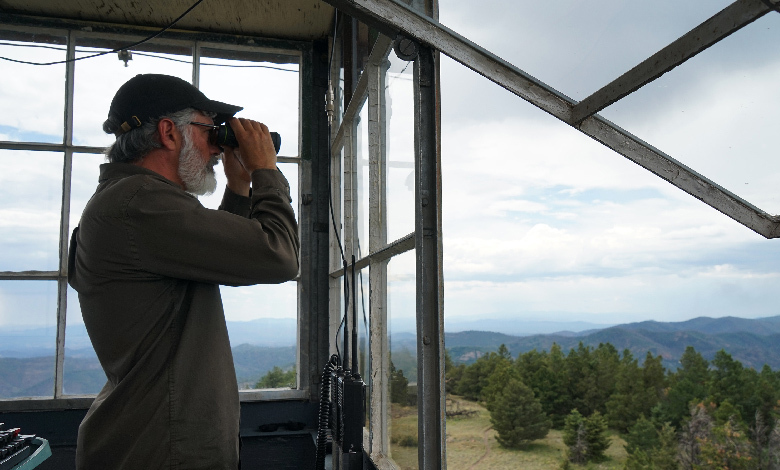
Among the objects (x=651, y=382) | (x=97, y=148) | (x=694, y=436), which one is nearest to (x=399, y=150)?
(x=651, y=382)

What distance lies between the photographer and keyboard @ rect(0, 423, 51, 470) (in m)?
1.59

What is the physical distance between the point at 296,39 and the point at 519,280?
103 inches

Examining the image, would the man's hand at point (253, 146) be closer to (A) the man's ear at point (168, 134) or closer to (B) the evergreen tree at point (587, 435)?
(A) the man's ear at point (168, 134)

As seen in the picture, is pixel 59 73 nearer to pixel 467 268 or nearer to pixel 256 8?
pixel 256 8

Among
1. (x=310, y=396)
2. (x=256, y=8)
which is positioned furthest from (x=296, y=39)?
(x=310, y=396)

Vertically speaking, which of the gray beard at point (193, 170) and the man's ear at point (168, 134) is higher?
the man's ear at point (168, 134)

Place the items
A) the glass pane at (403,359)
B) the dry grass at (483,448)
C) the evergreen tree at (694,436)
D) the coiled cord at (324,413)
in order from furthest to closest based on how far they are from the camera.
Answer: the coiled cord at (324,413) → the glass pane at (403,359) → the dry grass at (483,448) → the evergreen tree at (694,436)

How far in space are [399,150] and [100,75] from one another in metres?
2.33

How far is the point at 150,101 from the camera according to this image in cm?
118

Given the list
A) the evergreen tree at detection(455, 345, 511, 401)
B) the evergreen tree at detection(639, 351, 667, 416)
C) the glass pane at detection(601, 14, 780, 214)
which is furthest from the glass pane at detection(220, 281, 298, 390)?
the glass pane at detection(601, 14, 780, 214)

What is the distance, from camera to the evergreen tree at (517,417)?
114 cm

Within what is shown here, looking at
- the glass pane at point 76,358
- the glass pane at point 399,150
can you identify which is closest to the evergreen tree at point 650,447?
the glass pane at point 399,150

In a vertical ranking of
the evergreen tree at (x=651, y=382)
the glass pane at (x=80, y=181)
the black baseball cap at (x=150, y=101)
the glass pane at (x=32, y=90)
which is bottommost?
the evergreen tree at (x=651, y=382)

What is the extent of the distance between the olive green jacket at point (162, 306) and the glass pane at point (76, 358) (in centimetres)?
218
